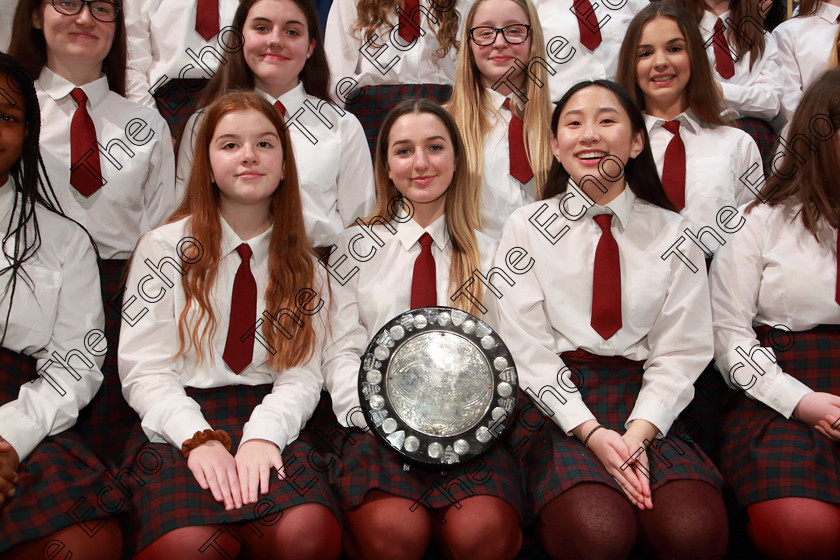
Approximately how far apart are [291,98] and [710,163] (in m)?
1.49

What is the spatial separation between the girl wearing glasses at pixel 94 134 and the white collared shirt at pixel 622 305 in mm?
1169

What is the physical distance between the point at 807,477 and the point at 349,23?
95.0 inches

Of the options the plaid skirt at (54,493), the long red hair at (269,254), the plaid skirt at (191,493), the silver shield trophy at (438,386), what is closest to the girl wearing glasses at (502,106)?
the long red hair at (269,254)

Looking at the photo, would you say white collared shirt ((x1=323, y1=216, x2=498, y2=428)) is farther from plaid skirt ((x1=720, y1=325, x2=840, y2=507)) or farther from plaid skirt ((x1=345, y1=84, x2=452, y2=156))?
plaid skirt ((x1=345, y1=84, x2=452, y2=156))

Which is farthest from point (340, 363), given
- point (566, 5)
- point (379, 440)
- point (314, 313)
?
point (566, 5)

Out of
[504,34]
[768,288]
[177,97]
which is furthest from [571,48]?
[177,97]

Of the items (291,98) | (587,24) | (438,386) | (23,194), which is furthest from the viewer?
(587,24)

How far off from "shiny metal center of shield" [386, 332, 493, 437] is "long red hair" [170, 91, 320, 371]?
→ 0.35 metres

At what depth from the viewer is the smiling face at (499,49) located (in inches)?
112

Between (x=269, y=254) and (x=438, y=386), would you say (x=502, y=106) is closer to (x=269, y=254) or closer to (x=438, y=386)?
(x=269, y=254)

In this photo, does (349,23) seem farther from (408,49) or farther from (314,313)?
(314,313)

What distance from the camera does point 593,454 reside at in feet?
6.52

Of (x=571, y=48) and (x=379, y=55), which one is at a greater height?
(x=571, y=48)

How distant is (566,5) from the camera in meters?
3.42
